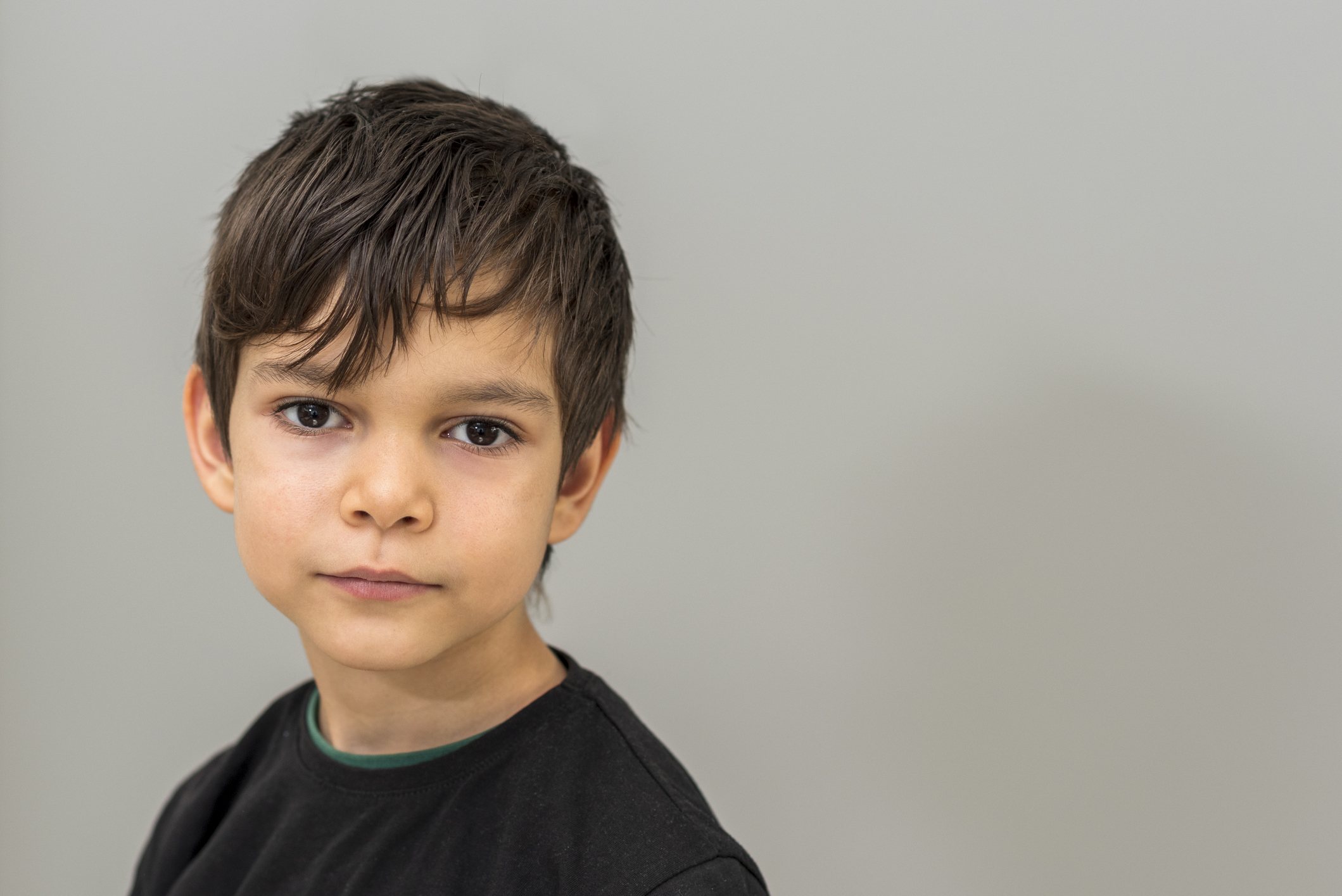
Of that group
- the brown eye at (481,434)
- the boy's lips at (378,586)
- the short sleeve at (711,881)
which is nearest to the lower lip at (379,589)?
the boy's lips at (378,586)

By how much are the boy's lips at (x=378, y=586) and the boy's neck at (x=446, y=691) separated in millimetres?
110

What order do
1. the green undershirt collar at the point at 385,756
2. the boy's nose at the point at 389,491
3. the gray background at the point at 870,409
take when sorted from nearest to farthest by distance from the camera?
1. the boy's nose at the point at 389,491
2. the green undershirt collar at the point at 385,756
3. the gray background at the point at 870,409

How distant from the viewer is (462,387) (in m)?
0.73

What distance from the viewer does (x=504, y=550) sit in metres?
0.76

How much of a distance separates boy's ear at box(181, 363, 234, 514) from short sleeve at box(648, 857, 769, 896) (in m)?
0.45

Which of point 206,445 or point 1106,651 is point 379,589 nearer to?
point 206,445

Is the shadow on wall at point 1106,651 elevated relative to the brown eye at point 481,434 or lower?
lower

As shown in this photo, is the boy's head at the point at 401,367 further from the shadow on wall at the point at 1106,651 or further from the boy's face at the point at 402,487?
the shadow on wall at the point at 1106,651

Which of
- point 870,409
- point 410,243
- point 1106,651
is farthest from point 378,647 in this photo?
point 1106,651

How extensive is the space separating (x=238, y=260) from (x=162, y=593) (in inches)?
30.0

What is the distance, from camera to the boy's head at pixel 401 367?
0.73 m

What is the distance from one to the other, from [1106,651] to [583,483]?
1.82 feet

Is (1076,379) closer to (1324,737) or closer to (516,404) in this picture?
(1324,737)

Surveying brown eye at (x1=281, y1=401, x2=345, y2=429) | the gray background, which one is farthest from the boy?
the gray background
